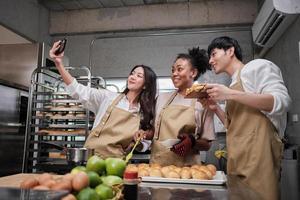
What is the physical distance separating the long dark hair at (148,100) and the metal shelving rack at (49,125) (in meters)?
1.08

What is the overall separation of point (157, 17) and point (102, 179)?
446 centimetres

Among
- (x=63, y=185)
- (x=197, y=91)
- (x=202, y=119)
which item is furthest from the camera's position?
(x=202, y=119)

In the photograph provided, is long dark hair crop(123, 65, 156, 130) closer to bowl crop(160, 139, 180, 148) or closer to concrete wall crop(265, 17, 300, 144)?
bowl crop(160, 139, 180, 148)

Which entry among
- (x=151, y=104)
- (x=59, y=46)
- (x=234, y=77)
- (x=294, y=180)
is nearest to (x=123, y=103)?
(x=151, y=104)

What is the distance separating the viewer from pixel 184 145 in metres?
1.59

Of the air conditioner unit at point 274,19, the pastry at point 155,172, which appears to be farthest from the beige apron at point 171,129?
the air conditioner unit at point 274,19

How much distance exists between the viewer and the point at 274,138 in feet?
4.50

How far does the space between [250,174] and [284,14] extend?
2.24 m

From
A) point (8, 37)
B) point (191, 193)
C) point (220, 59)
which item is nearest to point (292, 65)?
point (220, 59)

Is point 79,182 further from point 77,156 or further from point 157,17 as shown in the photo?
point 157,17

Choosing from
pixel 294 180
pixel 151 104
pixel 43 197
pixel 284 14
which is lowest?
pixel 294 180

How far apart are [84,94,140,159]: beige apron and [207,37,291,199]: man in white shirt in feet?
2.12

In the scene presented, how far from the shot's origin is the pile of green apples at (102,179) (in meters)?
0.63

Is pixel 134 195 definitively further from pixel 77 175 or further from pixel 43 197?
pixel 43 197
